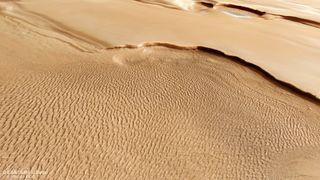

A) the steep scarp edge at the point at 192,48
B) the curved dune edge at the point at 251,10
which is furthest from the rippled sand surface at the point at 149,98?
the curved dune edge at the point at 251,10

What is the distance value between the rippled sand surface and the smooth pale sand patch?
2 cm

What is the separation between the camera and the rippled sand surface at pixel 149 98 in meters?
2.22

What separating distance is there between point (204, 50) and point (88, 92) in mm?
1502

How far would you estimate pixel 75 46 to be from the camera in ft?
11.5

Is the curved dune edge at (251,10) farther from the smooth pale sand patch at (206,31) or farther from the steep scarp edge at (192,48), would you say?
the steep scarp edge at (192,48)

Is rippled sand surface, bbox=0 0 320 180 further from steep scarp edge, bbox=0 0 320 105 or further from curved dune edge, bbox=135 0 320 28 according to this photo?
curved dune edge, bbox=135 0 320 28

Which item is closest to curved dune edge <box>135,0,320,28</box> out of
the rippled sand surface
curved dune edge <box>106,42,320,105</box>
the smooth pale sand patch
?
the smooth pale sand patch

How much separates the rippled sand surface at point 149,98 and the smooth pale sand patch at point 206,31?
2 centimetres

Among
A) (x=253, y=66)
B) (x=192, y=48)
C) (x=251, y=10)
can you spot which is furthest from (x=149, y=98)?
(x=251, y=10)

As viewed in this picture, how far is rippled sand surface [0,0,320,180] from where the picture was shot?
87.4 inches

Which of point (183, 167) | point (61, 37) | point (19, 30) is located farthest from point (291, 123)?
point (19, 30)

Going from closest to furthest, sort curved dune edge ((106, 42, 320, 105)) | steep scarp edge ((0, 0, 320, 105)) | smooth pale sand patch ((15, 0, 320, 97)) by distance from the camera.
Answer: curved dune edge ((106, 42, 320, 105)) → steep scarp edge ((0, 0, 320, 105)) → smooth pale sand patch ((15, 0, 320, 97))

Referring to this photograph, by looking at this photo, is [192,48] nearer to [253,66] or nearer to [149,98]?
[253,66]

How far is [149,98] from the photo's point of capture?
9.27 ft
